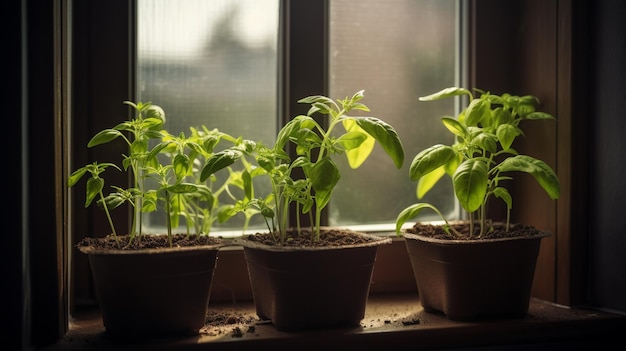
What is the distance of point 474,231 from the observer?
140cm

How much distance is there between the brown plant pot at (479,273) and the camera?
125cm

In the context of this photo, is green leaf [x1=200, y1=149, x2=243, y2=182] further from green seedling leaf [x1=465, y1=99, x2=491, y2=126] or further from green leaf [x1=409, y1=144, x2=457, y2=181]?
green seedling leaf [x1=465, y1=99, x2=491, y2=126]

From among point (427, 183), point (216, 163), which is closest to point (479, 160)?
point (427, 183)

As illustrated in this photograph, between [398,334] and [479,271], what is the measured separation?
22 cm

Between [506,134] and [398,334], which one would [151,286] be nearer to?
[398,334]

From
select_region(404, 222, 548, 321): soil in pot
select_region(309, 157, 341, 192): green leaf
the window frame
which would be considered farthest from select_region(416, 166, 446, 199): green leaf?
select_region(309, 157, 341, 192): green leaf

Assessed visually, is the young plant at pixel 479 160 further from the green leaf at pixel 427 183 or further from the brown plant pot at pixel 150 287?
the brown plant pot at pixel 150 287

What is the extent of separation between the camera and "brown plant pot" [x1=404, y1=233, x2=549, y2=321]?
125 cm

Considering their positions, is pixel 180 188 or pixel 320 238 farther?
pixel 320 238
